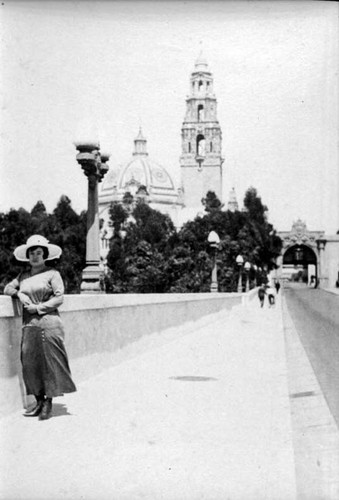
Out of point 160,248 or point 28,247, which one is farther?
point 160,248

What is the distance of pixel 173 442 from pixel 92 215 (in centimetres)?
637

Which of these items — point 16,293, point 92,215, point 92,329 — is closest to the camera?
point 16,293

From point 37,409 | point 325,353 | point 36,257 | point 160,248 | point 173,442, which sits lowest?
point 325,353

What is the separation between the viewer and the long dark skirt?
297 inches

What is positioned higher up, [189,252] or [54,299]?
[189,252]

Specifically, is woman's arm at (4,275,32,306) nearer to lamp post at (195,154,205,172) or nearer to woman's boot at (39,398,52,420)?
woman's boot at (39,398,52,420)

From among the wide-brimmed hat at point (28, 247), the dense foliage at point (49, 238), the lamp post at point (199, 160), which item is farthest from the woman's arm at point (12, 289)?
the lamp post at point (199, 160)

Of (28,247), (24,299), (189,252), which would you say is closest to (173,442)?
(24,299)

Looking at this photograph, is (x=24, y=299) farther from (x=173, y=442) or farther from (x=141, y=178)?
(x=141, y=178)

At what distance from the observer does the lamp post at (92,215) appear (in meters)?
12.6

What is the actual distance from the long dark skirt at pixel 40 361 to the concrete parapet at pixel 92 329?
28 cm

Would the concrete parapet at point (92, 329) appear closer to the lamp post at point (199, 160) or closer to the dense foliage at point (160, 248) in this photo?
the dense foliage at point (160, 248)

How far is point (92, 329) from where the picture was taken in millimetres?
11055

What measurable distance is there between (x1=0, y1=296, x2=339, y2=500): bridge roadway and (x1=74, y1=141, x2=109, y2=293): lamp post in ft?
5.17
